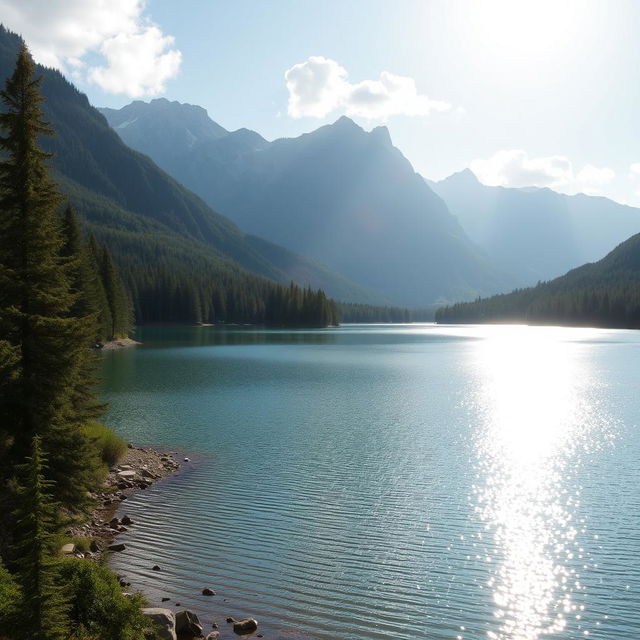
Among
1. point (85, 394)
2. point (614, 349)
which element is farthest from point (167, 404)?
point (614, 349)

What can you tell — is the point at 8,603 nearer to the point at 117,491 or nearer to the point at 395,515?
the point at 117,491

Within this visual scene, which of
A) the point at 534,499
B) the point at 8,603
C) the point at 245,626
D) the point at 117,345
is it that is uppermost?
the point at 117,345

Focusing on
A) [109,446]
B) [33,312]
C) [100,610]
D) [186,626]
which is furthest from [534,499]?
[33,312]

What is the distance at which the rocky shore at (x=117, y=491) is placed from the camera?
20852mm

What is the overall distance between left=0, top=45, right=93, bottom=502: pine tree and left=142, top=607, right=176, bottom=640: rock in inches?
276

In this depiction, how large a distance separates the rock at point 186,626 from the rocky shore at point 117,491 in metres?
6.26

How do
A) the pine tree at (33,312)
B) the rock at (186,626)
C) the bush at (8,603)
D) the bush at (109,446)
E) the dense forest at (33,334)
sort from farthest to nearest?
the bush at (109,446), the pine tree at (33,312), the dense forest at (33,334), the rock at (186,626), the bush at (8,603)

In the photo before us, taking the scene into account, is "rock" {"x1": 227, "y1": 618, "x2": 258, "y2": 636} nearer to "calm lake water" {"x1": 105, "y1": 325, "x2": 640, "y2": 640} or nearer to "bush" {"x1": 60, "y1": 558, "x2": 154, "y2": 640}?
"calm lake water" {"x1": 105, "y1": 325, "x2": 640, "y2": 640}

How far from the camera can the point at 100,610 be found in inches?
496

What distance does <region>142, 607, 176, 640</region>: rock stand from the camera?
1337 centimetres

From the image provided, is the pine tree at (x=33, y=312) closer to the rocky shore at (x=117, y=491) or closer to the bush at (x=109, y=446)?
the rocky shore at (x=117, y=491)

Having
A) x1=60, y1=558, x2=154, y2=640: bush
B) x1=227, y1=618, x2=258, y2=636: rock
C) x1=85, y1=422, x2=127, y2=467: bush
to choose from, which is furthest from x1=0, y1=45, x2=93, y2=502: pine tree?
x1=85, y1=422, x2=127, y2=467: bush

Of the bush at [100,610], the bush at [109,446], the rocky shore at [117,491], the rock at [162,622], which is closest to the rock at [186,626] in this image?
the rock at [162,622]

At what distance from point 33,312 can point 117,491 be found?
38.1ft
